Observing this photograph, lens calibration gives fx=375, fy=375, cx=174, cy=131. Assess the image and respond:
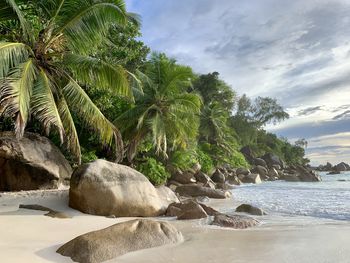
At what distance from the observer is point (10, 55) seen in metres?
8.90

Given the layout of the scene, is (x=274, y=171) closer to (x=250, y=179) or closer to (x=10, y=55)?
(x=250, y=179)

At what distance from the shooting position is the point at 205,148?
3170 centimetres

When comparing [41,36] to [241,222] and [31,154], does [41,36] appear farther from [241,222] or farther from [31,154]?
[241,222]

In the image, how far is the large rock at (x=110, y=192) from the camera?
28.6 ft

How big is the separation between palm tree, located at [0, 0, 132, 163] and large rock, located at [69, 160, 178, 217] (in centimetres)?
164

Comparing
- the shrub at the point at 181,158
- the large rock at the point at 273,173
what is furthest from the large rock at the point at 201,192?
the large rock at the point at 273,173

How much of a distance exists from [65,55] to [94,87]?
2.54 metres

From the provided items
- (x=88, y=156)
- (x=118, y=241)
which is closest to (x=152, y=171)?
(x=88, y=156)

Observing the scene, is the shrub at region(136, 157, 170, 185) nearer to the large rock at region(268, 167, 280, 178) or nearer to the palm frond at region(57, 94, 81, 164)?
the palm frond at region(57, 94, 81, 164)

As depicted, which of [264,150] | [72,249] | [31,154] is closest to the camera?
[72,249]

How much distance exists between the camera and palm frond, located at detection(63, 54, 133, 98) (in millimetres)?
10602

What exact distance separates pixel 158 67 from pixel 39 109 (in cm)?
1023

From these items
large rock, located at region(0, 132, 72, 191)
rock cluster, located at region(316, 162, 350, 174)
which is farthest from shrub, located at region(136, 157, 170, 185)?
rock cluster, located at region(316, 162, 350, 174)

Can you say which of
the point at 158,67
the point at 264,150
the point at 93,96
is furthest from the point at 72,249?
the point at 264,150
